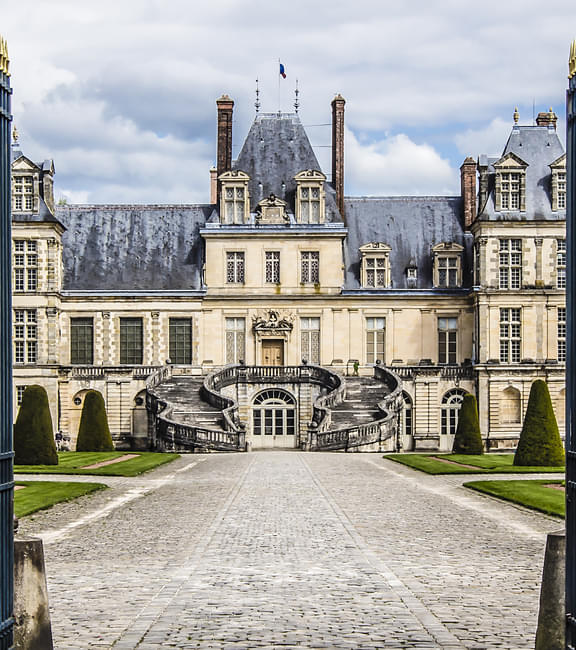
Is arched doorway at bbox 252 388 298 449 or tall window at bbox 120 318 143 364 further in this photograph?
tall window at bbox 120 318 143 364

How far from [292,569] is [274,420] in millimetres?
32635

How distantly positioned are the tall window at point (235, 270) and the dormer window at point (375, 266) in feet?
18.3

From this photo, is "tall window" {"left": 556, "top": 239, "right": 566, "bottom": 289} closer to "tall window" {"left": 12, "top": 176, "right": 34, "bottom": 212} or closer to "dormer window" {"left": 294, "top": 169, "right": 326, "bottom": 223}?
"dormer window" {"left": 294, "top": 169, "right": 326, "bottom": 223}

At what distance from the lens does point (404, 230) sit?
1996 inches

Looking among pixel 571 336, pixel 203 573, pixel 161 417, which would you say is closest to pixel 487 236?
pixel 161 417

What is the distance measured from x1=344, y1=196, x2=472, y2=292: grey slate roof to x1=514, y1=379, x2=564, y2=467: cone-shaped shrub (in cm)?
1881

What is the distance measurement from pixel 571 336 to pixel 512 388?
4013cm

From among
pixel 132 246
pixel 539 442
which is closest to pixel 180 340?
pixel 132 246

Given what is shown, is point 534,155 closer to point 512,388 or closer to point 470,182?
point 470,182

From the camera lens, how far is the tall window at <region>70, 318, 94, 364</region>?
1881 inches

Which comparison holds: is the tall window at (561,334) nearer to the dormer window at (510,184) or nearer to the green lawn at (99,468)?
the dormer window at (510,184)

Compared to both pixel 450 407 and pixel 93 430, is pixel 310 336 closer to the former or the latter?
pixel 450 407

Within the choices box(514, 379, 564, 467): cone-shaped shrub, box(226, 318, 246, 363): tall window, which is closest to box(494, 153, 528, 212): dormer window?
box(226, 318, 246, 363): tall window

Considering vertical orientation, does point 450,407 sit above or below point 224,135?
below
